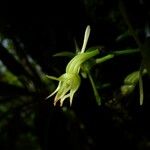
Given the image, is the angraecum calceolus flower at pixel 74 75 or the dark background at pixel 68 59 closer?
the angraecum calceolus flower at pixel 74 75

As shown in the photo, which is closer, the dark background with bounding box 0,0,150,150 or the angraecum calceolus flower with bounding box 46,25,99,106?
the angraecum calceolus flower with bounding box 46,25,99,106

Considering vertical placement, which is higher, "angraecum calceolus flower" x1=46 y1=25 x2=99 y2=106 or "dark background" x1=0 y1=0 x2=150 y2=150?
"dark background" x1=0 y1=0 x2=150 y2=150

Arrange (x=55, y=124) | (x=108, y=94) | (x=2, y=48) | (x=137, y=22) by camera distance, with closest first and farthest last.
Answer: (x=108, y=94) < (x=2, y=48) < (x=137, y=22) < (x=55, y=124)

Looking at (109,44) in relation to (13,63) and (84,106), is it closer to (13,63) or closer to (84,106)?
(84,106)

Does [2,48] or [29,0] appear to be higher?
[29,0]

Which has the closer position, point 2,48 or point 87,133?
point 2,48

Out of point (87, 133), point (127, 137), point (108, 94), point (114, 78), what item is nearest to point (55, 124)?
point (87, 133)

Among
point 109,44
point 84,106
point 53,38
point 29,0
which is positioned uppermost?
point 29,0

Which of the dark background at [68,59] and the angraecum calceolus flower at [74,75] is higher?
the dark background at [68,59]

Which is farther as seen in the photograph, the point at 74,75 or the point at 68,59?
the point at 68,59

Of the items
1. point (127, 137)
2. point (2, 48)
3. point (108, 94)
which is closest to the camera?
point (108, 94)

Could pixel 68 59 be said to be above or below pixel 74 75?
above
